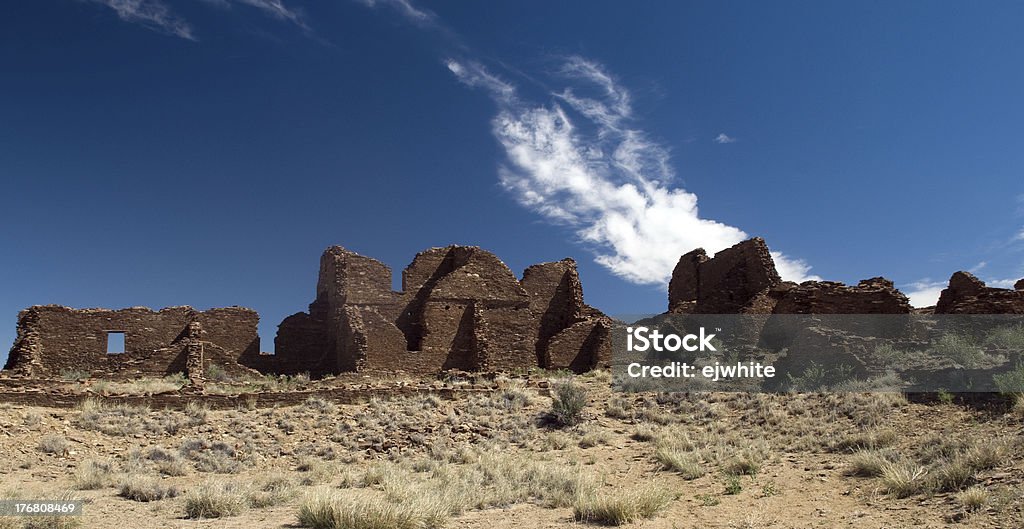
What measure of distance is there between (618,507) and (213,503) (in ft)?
19.0

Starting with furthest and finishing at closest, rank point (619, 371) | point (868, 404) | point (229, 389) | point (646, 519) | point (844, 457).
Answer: point (619, 371) < point (229, 389) < point (868, 404) < point (844, 457) < point (646, 519)

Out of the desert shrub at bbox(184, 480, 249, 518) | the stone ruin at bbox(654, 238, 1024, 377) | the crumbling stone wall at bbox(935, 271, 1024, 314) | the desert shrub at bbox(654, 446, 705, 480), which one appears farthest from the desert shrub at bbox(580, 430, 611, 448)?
the crumbling stone wall at bbox(935, 271, 1024, 314)

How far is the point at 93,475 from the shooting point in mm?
12438

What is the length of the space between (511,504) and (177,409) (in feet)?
36.8

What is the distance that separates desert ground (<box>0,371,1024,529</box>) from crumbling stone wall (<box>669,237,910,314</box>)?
6.12m

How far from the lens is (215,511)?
9.99 meters

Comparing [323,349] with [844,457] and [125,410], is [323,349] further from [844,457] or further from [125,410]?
[844,457]

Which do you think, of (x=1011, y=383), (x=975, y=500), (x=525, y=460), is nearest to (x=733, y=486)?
(x=975, y=500)

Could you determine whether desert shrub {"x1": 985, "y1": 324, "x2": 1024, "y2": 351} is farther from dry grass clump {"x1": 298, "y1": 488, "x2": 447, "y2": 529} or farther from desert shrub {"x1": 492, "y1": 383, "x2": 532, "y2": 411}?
dry grass clump {"x1": 298, "y1": 488, "x2": 447, "y2": 529}

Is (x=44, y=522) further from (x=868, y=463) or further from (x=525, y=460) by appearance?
(x=868, y=463)

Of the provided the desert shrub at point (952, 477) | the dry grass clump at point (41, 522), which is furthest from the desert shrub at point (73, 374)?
the desert shrub at point (952, 477)

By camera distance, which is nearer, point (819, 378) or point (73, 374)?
point (819, 378)

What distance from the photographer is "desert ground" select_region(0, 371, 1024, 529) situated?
9727mm

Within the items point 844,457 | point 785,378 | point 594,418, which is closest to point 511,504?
point 844,457
